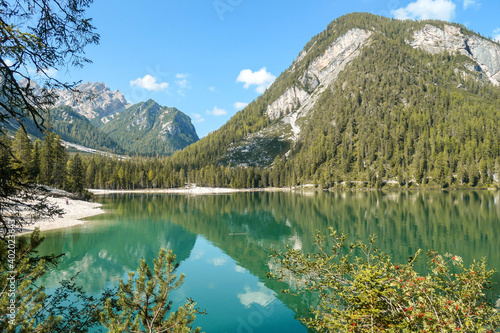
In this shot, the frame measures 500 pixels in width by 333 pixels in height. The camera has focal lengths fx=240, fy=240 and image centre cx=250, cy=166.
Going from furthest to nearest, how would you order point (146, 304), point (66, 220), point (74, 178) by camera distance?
point (74, 178)
point (66, 220)
point (146, 304)

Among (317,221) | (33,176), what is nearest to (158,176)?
(317,221)

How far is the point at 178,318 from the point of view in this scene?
24.7 ft

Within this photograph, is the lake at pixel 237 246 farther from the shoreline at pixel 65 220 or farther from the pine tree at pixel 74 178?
the pine tree at pixel 74 178

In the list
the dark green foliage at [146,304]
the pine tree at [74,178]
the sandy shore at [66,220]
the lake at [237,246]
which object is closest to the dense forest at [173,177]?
the pine tree at [74,178]

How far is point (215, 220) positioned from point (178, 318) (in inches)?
2078

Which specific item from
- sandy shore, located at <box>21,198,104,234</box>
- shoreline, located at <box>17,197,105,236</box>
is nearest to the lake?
shoreline, located at <box>17,197,105,236</box>

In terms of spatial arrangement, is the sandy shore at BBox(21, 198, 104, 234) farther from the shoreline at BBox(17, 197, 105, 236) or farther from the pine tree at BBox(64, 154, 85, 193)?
the pine tree at BBox(64, 154, 85, 193)

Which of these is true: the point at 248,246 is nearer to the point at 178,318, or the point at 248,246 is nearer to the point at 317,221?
the point at 317,221

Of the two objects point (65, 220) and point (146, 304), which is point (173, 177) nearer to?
point (65, 220)

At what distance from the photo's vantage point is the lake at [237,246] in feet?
64.5

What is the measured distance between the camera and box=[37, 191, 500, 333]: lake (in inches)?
774

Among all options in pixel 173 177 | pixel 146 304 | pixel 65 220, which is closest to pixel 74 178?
pixel 65 220

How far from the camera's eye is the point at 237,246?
123 feet

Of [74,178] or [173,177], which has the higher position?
[173,177]
